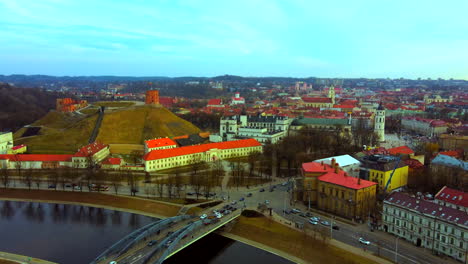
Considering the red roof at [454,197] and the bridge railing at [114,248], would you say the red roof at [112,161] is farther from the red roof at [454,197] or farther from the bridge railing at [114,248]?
the red roof at [454,197]

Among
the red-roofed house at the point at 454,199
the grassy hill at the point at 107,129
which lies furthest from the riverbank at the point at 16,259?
the red-roofed house at the point at 454,199

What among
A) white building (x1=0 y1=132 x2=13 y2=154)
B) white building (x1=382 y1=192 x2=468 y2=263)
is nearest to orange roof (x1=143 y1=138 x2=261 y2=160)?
white building (x1=0 y1=132 x2=13 y2=154)

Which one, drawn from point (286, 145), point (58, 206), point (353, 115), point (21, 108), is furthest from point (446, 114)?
point (21, 108)

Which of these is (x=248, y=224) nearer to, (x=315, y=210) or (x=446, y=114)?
(x=315, y=210)

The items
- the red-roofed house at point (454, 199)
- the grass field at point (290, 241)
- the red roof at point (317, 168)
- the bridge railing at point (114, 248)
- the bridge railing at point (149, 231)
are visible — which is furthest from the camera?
the red roof at point (317, 168)

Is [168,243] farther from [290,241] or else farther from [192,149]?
[192,149]

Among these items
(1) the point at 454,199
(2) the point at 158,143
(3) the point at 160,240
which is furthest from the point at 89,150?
(1) the point at 454,199
